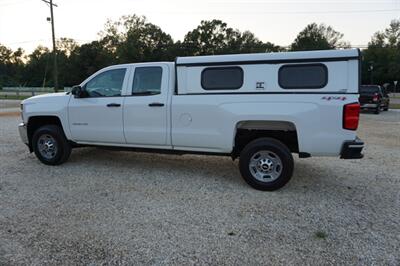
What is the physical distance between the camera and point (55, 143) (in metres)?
6.04

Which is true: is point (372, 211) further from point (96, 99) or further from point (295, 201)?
point (96, 99)

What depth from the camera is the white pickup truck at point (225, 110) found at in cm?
436

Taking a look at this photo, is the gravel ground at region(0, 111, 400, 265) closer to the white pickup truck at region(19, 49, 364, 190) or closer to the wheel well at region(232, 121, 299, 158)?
the white pickup truck at region(19, 49, 364, 190)

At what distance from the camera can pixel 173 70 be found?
521cm

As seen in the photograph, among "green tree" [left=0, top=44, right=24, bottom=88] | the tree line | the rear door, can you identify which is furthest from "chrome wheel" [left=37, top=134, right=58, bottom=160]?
"green tree" [left=0, top=44, right=24, bottom=88]

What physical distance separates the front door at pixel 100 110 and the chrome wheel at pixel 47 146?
0.51 metres

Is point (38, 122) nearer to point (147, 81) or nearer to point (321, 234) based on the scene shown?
point (147, 81)

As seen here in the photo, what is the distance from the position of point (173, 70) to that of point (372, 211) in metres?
3.65

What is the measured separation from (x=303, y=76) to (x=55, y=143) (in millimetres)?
4746

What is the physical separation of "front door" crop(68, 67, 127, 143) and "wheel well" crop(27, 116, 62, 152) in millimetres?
482

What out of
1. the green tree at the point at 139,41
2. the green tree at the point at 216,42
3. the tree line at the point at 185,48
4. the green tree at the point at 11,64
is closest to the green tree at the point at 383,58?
the tree line at the point at 185,48

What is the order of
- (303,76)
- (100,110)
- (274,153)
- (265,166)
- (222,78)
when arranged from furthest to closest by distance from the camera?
(100,110), (222,78), (265,166), (274,153), (303,76)

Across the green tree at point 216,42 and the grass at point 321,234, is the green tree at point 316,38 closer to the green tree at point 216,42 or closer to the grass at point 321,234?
the green tree at point 216,42

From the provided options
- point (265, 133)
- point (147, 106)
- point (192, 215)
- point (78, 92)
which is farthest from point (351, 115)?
point (78, 92)
